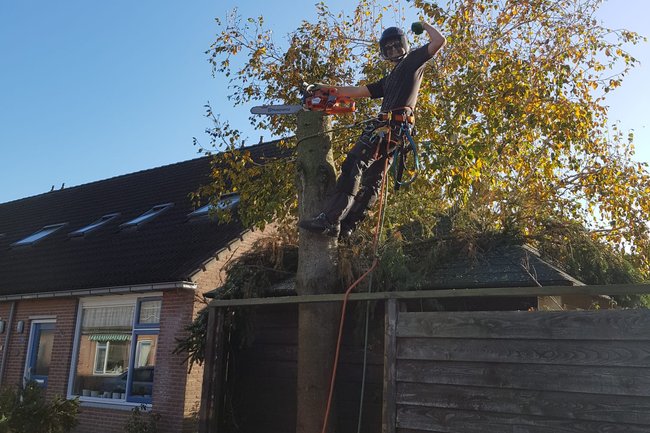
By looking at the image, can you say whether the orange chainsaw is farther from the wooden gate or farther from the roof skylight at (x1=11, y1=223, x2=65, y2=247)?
the roof skylight at (x1=11, y1=223, x2=65, y2=247)

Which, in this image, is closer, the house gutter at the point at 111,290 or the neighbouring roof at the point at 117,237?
the house gutter at the point at 111,290

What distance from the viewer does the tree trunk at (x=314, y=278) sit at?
4.64m

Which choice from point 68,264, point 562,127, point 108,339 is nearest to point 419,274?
point 562,127

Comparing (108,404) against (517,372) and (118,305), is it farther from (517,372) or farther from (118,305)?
(517,372)

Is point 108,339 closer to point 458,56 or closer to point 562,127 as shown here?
point 458,56

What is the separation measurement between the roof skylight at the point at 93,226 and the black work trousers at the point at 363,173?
1177 cm

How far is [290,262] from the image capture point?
7316 millimetres

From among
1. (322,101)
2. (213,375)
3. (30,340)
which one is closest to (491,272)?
(322,101)

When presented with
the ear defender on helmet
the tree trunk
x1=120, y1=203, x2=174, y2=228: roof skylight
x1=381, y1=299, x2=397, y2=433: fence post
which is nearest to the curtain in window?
x1=120, y1=203, x2=174, y2=228: roof skylight

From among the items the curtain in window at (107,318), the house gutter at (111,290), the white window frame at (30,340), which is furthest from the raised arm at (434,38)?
the white window frame at (30,340)

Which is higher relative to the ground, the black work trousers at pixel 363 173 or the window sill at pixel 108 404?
the black work trousers at pixel 363 173

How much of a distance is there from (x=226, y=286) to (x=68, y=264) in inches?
327

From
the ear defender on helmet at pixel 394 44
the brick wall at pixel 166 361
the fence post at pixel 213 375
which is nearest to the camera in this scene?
the ear defender on helmet at pixel 394 44

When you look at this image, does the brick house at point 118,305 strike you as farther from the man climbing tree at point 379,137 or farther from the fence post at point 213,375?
the man climbing tree at point 379,137
